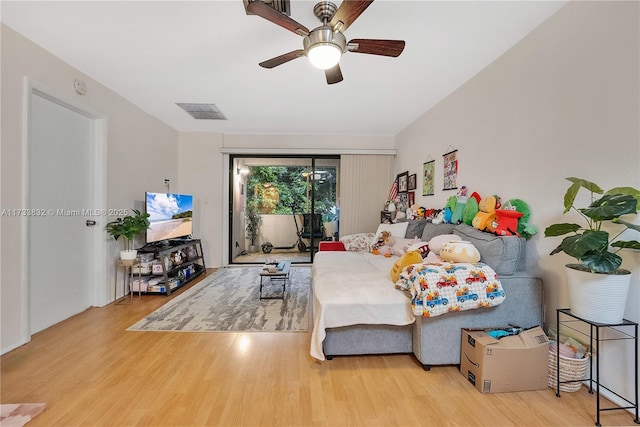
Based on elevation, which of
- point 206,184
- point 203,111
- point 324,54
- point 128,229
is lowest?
point 128,229

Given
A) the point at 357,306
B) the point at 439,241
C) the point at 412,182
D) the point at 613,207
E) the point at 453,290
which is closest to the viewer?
the point at 613,207

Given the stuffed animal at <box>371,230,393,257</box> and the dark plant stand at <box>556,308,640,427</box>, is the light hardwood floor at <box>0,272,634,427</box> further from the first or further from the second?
the stuffed animal at <box>371,230,393,257</box>

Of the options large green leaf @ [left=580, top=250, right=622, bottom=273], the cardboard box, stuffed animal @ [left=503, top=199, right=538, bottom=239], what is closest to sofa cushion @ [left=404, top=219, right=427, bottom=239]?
stuffed animal @ [left=503, top=199, right=538, bottom=239]

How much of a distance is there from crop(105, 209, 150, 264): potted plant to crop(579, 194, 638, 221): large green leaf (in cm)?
393

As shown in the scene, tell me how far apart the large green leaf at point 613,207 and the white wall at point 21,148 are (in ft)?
12.3

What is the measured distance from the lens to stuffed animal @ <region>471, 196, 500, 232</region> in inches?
94.7

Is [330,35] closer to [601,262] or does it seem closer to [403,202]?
[601,262]

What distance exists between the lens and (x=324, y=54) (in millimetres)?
1741

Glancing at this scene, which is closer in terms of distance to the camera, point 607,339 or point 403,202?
point 607,339

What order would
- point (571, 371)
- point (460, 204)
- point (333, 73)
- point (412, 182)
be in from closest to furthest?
point (571, 371), point (333, 73), point (460, 204), point (412, 182)

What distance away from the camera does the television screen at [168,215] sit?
3.59 m

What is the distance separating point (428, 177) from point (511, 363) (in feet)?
8.35

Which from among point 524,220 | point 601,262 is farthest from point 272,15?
point 524,220

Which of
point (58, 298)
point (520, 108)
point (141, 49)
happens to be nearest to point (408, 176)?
point (520, 108)
